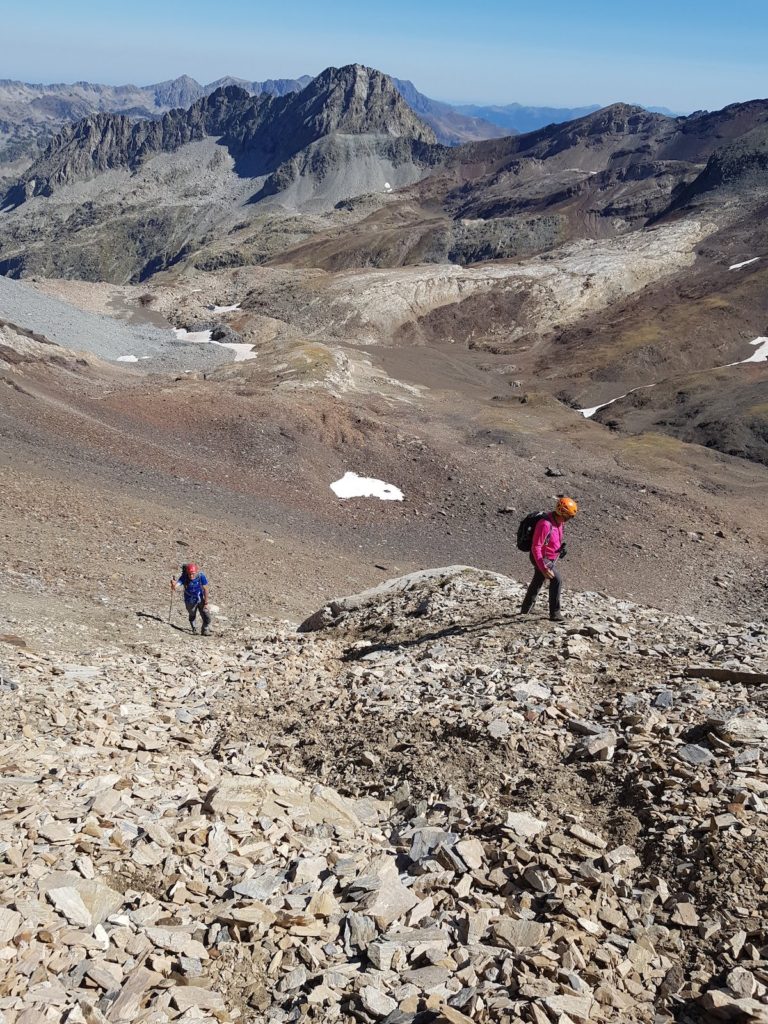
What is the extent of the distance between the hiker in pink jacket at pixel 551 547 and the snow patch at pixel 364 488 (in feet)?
61.1

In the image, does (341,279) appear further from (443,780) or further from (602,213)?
(443,780)

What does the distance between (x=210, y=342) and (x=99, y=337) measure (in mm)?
8619

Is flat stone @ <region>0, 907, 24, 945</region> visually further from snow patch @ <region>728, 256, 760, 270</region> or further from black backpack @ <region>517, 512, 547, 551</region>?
snow patch @ <region>728, 256, 760, 270</region>

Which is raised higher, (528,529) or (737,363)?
(737,363)

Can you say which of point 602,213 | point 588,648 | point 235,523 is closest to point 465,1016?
point 588,648

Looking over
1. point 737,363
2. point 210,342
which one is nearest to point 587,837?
point 210,342

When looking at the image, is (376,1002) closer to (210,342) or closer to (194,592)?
(194,592)

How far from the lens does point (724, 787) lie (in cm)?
737

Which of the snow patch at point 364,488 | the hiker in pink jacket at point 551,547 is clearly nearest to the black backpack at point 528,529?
the hiker in pink jacket at point 551,547

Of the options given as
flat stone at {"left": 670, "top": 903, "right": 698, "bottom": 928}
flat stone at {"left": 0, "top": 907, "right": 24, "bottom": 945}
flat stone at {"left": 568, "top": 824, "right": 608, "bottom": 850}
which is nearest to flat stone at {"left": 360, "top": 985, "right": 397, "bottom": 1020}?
flat stone at {"left": 670, "top": 903, "right": 698, "bottom": 928}

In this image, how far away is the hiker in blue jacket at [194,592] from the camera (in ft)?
51.3

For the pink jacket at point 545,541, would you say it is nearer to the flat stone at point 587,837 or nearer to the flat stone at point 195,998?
the flat stone at point 587,837

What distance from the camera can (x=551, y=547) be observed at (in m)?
13.3

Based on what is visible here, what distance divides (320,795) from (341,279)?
81984 mm
